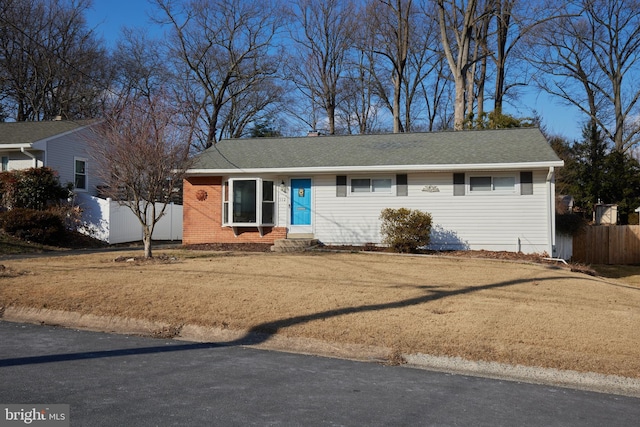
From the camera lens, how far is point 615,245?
950 inches

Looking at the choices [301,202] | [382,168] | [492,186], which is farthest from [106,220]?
[492,186]

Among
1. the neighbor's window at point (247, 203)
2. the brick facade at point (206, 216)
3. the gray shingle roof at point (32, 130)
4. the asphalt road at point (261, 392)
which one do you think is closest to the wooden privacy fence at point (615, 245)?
the neighbor's window at point (247, 203)

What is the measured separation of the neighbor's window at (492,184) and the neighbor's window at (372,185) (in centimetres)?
278

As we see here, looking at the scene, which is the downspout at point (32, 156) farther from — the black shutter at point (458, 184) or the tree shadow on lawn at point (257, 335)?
the tree shadow on lawn at point (257, 335)

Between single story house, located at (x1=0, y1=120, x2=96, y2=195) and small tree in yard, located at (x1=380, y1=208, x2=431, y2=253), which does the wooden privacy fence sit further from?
single story house, located at (x1=0, y1=120, x2=96, y2=195)

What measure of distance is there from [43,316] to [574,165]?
2986cm

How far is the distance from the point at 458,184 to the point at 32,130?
1973 centimetres

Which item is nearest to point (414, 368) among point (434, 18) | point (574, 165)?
point (574, 165)

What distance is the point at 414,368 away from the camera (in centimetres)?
642

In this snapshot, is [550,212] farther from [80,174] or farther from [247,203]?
[80,174]

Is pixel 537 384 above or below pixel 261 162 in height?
below

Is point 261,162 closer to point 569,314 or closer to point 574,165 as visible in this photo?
point 569,314

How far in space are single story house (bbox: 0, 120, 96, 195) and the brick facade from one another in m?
6.26

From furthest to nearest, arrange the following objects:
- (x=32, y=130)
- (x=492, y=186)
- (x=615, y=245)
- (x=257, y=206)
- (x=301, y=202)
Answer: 1. (x=32, y=130)
2. (x=615, y=245)
3. (x=301, y=202)
4. (x=257, y=206)
5. (x=492, y=186)
